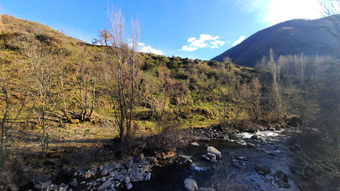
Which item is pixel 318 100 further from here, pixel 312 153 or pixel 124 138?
pixel 124 138

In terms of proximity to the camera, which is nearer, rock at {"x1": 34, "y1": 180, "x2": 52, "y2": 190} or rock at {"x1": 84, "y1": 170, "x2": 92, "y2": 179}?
rock at {"x1": 34, "y1": 180, "x2": 52, "y2": 190}

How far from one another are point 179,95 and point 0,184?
24.4 metres

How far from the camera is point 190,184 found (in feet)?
21.3

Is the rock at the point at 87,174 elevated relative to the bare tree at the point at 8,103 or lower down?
lower down

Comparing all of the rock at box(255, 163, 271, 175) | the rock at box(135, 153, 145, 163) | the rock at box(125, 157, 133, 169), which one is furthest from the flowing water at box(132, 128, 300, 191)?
the rock at box(125, 157, 133, 169)

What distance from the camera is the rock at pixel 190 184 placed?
20.6 ft

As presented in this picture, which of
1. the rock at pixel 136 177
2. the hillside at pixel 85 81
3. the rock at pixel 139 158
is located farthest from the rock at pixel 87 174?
the hillside at pixel 85 81

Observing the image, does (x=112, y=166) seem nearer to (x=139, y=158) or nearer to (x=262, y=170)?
(x=139, y=158)

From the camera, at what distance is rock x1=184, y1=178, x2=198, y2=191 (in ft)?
20.6

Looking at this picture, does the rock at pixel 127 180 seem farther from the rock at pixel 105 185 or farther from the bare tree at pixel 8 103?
the bare tree at pixel 8 103

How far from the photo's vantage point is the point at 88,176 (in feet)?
21.8

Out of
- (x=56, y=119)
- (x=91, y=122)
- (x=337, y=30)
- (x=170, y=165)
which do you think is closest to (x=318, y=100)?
(x=337, y=30)

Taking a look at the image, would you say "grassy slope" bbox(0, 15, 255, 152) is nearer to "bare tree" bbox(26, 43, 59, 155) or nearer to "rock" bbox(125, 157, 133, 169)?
"bare tree" bbox(26, 43, 59, 155)

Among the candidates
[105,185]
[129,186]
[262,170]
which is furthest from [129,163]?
[262,170]
